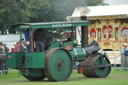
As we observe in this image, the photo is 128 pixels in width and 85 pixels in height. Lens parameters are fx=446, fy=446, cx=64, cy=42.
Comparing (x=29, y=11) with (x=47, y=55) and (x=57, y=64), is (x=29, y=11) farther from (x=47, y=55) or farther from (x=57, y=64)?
(x=47, y=55)

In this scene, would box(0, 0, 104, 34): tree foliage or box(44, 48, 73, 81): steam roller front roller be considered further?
box(0, 0, 104, 34): tree foliage

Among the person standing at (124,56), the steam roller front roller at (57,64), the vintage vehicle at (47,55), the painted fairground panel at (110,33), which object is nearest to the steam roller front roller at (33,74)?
the vintage vehicle at (47,55)

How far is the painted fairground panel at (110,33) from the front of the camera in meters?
25.6

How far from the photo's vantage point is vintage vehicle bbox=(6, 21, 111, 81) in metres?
15.3

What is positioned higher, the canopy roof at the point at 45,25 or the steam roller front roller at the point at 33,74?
the canopy roof at the point at 45,25

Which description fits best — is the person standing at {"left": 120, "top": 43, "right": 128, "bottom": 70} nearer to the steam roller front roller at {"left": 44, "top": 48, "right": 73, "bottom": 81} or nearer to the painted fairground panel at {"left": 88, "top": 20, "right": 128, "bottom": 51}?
the painted fairground panel at {"left": 88, "top": 20, "right": 128, "bottom": 51}

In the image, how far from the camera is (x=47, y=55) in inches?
605

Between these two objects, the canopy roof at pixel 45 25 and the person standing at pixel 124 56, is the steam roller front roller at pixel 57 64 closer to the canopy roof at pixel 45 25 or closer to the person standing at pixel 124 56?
the canopy roof at pixel 45 25

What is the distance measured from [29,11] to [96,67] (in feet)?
88.6

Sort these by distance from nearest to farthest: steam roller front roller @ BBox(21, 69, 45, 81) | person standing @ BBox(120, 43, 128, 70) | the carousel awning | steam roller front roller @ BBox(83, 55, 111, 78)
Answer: steam roller front roller @ BBox(21, 69, 45, 81)
steam roller front roller @ BBox(83, 55, 111, 78)
person standing @ BBox(120, 43, 128, 70)
the carousel awning

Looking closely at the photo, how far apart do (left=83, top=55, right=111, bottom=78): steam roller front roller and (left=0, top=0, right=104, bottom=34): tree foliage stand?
19.8 metres

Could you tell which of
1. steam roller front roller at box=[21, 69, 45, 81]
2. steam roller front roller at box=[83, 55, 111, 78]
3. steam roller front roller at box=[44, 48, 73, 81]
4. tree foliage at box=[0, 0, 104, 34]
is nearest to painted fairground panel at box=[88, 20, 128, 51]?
steam roller front roller at box=[83, 55, 111, 78]

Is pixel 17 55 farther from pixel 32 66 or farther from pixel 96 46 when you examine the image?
pixel 96 46

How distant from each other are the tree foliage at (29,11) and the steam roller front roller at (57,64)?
2152 centimetres
